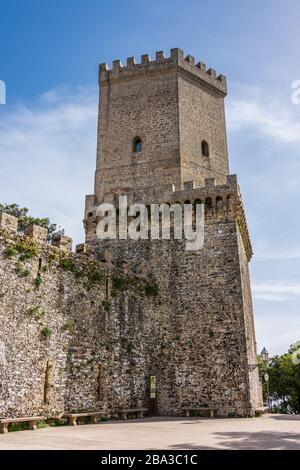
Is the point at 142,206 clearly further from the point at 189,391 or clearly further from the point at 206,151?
the point at 189,391

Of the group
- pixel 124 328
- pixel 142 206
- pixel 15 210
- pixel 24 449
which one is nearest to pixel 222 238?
pixel 142 206

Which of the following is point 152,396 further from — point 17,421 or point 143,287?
point 17,421

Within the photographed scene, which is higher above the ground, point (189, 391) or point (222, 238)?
point (222, 238)

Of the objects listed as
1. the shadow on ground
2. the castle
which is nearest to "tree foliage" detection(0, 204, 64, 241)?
the castle

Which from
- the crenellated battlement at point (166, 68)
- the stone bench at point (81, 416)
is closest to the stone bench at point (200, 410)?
the stone bench at point (81, 416)

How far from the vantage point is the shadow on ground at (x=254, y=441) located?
9141 millimetres

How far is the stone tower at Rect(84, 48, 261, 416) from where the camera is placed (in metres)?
19.2

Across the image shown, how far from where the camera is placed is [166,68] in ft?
84.8

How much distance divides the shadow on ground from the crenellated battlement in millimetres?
20595

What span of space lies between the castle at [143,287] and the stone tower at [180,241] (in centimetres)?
6

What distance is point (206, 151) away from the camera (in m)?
25.3

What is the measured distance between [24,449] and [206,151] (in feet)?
64.4

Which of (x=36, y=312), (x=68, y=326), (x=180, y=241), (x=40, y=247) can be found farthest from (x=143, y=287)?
(x=36, y=312)

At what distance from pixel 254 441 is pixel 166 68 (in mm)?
21397
